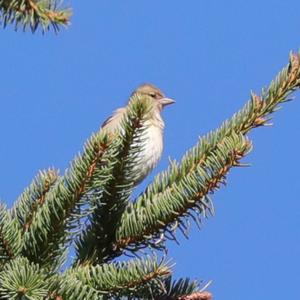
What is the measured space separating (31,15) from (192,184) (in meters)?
0.66

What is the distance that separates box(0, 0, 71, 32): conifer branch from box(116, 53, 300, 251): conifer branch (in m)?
0.58

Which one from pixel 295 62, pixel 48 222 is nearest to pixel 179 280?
pixel 48 222

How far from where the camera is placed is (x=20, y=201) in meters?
2.18

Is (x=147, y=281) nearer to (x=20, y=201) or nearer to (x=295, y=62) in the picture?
(x=20, y=201)

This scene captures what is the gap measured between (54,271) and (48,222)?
128mm

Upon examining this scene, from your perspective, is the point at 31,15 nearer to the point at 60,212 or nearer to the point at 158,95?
the point at 60,212

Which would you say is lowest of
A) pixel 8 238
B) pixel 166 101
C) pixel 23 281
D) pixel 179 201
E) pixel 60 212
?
pixel 23 281

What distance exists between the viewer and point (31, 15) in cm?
170

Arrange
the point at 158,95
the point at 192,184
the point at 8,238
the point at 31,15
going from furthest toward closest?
the point at 158,95 → the point at 192,184 → the point at 8,238 → the point at 31,15

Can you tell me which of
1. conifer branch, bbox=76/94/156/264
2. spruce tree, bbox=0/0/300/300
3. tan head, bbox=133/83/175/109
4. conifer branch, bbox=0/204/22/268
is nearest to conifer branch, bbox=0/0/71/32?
spruce tree, bbox=0/0/300/300

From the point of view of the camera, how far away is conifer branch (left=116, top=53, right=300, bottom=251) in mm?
2066

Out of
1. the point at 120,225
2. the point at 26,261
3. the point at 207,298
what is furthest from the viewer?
the point at 120,225

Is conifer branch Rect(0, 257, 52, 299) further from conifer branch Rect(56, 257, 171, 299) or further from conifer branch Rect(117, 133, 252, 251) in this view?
conifer branch Rect(117, 133, 252, 251)

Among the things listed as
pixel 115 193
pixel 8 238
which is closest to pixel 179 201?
pixel 115 193
